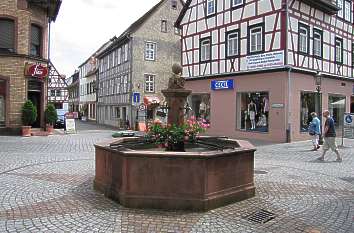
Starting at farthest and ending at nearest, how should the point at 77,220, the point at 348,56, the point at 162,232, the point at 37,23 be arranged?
the point at 348,56 → the point at 37,23 → the point at 77,220 → the point at 162,232

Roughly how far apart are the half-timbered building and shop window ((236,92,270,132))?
0.19 feet

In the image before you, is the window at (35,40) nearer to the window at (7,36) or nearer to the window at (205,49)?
the window at (7,36)

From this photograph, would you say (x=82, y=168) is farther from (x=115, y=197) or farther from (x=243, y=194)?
(x=243, y=194)

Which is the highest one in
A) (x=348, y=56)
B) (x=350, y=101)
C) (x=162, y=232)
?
(x=348, y=56)

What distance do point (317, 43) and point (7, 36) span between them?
18340 millimetres

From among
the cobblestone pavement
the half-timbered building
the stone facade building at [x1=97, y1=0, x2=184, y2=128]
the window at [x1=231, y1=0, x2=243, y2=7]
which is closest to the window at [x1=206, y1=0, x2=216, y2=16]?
the half-timbered building

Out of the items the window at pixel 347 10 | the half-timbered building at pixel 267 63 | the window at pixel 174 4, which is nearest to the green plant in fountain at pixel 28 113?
the half-timbered building at pixel 267 63

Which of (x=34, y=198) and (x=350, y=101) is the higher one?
(x=350, y=101)

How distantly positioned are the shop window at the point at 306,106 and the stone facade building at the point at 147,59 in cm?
1509

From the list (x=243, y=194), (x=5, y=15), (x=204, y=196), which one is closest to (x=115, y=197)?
(x=204, y=196)

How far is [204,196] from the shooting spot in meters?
6.20

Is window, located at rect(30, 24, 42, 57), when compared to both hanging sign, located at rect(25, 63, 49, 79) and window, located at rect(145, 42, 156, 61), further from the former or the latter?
window, located at rect(145, 42, 156, 61)

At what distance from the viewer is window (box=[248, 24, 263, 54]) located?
826 inches

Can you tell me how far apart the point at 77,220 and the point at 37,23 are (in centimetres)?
1970
